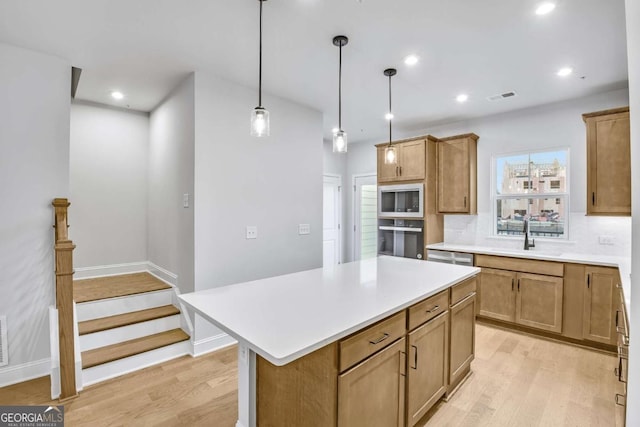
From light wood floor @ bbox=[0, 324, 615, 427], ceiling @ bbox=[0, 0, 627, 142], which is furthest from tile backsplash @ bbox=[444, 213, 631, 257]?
ceiling @ bbox=[0, 0, 627, 142]

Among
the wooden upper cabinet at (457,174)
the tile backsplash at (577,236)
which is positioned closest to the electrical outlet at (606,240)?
the tile backsplash at (577,236)

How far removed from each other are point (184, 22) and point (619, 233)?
4.67 meters

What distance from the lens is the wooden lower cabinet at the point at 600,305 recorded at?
3.03 metres

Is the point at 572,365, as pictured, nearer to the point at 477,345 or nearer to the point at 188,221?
the point at 477,345

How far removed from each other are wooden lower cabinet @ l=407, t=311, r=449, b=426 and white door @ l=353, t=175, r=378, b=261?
3844mm

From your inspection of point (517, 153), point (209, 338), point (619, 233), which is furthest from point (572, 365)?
point (209, 338)

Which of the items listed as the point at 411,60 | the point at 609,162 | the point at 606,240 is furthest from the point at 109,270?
the point at 606,240

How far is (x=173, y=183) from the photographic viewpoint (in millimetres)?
3492

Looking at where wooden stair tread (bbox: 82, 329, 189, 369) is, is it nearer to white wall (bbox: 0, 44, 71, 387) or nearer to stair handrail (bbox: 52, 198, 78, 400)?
stair handrail (bbox: 52, 198, 78, 400)

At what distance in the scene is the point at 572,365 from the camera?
9.42 ft

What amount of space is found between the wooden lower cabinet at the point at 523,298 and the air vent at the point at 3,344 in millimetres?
4696

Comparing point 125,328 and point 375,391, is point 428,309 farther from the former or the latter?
point 125,328

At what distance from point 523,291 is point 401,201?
1.89 meters

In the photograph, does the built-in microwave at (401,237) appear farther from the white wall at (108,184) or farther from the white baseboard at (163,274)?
the white wall at (108,184)
